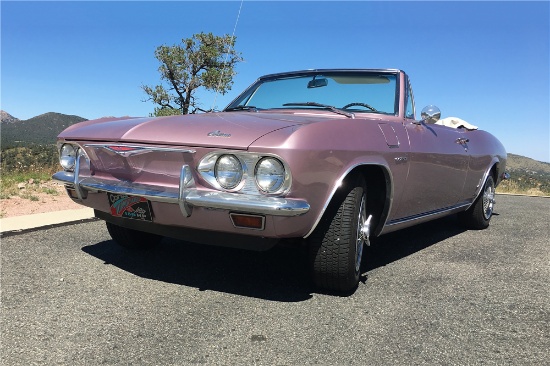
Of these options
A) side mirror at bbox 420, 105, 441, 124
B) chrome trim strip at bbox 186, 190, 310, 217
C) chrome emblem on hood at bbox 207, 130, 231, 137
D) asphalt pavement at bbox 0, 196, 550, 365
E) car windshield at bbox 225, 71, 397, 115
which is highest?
car windshield at bbox 225, 71, 397, 115

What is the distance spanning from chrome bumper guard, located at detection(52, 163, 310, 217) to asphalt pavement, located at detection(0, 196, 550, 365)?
592mm

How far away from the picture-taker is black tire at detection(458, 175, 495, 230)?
5.24 metres

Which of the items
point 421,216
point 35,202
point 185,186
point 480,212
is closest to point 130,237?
point 185,186

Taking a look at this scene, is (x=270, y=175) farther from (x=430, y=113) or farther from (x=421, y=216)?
(x=430, y=113)

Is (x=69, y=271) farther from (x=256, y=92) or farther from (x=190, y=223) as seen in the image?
(x=256, y=92)

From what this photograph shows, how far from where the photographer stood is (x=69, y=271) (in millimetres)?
3152

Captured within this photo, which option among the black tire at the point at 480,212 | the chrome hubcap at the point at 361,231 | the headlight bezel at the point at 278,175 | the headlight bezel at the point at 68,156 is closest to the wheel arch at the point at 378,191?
the chrome hubcap at the point at 361,231

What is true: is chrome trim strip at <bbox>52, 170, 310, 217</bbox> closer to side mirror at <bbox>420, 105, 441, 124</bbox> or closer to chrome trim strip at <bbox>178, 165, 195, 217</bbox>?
chrome trim strip at <bbox>178, 165, 195, 217</bbox>

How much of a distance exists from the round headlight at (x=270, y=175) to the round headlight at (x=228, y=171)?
0.11 metres

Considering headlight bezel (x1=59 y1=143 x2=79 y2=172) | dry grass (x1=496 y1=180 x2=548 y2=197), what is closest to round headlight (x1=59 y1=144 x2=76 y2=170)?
headlight bezel (x1=59 y1=143 x2=79 y2=172)

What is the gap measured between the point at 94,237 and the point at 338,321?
2692mm

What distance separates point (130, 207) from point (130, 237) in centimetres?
98

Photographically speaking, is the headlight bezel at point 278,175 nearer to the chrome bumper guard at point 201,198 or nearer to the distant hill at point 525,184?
the chrome bumper guard at point 201,198

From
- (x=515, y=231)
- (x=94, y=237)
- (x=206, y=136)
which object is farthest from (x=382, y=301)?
(x=515, y=231)
